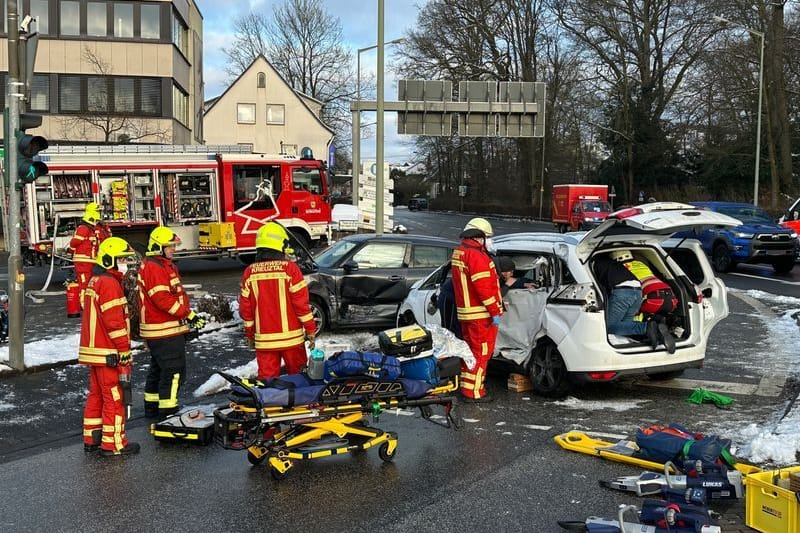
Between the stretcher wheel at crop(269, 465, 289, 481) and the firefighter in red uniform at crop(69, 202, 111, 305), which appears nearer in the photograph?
the stretcher wheel at crop(269, 465, 289, 481)

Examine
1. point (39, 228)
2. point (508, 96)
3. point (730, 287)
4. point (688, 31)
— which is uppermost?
point (688, 31)

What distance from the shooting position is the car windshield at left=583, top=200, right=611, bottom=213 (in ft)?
135

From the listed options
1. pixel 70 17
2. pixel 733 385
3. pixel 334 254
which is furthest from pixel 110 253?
pixel 70 17

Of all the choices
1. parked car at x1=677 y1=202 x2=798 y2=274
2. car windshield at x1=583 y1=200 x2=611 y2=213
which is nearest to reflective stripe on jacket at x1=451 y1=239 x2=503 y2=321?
parked car at x1=677 y1=202 x2=798 y2=274

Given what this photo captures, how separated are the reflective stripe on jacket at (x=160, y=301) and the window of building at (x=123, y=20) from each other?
33.1 meters

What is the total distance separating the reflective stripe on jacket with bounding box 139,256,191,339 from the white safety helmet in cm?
420

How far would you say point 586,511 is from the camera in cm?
506

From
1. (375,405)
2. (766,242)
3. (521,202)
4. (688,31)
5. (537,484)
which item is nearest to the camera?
(537,484)

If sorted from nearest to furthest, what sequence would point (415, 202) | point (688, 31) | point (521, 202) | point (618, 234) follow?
point (618, 234), point (688, 31), point (521, 202), point (415, 202)

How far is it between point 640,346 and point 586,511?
9.88 feet

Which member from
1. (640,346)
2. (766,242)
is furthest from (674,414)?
(766,242)

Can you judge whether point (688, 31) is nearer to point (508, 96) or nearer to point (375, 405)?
point (508, 96)

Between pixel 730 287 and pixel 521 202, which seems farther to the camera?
pixel 521 202

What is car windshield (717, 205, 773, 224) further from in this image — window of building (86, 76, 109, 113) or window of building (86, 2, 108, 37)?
window of building (86, 2, 108, 37)
